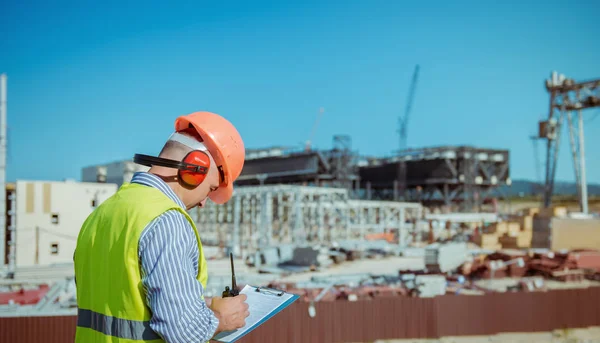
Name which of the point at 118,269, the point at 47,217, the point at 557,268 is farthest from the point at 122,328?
the point at 557,268

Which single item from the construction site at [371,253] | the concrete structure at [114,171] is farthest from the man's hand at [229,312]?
the concrete structure at [114,171]

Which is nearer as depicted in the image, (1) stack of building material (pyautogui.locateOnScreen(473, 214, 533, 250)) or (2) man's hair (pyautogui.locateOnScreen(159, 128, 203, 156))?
(2) man's hair (pyautogui.locateOnScreen(159, 128, 203, 156))

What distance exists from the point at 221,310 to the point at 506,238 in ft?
123

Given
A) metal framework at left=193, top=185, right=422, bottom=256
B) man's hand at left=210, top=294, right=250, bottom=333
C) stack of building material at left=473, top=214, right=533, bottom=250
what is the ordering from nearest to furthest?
man's hand at left=210, top=294, right=250, bottom=333
metal framework at left=193, top=185, right=422, bottom=256
stack of building material at left=473, top=214, right=533, bottom=250

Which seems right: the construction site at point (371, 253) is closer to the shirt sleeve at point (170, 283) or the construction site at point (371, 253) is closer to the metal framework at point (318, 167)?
the metal framework at point (318, 167)

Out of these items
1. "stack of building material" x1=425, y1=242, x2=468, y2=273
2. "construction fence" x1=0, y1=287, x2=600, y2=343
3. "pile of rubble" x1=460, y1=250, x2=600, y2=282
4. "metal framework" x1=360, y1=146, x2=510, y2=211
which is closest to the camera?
"construction fence" x1=0, y1=287, x2=600, y2=343

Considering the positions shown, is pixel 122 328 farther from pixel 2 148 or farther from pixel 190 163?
pixel 2 148

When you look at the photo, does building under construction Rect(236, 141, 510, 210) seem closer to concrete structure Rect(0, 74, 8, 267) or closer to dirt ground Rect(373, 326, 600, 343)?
concrete structure Rect(0, 74, 8, 267)

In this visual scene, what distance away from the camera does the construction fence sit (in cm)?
941

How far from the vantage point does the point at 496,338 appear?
12.2 metres

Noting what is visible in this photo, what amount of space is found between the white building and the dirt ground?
17121 millimetres

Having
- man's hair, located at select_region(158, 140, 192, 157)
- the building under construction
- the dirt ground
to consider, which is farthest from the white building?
the building under construction

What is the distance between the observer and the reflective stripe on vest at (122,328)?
81.7 inches

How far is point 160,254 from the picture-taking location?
201 centimetres
